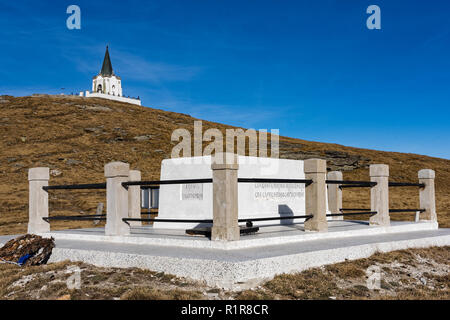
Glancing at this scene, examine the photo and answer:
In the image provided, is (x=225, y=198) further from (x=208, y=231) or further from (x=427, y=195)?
(x=427, y=195)

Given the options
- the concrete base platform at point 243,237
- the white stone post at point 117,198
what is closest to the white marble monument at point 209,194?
the concrete base platform at point 243,237

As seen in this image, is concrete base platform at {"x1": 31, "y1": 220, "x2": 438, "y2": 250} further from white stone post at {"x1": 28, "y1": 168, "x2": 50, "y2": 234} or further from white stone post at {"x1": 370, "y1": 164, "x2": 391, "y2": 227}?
white stone post at {"x1": 28, "y1": 168, "x2": 50, "y2": 234}

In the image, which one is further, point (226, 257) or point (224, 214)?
point (224, 214)

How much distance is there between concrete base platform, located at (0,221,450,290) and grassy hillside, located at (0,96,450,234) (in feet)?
40.3

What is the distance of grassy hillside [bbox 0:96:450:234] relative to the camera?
1132 inches

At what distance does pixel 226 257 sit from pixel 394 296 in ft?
8.51

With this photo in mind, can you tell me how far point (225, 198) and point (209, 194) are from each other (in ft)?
10.1

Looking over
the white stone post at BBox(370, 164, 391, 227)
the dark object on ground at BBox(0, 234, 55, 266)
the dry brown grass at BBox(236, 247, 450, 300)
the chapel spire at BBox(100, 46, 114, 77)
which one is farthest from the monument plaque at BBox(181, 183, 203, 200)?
the chapel spire at BBox(100, 46, 114, 77)

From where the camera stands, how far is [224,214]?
7.95 meters

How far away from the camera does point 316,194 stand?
9875mm

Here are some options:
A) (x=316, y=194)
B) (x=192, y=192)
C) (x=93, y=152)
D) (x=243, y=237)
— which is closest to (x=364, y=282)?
(x=243, y=237)

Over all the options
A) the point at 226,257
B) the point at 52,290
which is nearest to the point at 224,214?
the point at 226,257

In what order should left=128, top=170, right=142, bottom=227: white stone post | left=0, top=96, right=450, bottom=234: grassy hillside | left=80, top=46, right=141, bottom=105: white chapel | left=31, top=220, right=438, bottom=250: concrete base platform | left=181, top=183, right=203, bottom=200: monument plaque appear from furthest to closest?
left=80, top=46, right=141, bottom=105: white chapel, left=0, top=96, right=450, bottom=234: grassy hillside, left=128, top=170, right=142, bottom=227: white stone post, left=181, top=183, right=203, bottom=200: monument plaque, left=31, top=220, right=438, bottom=250: concrete base platform

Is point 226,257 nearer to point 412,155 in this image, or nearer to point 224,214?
point 224,214
